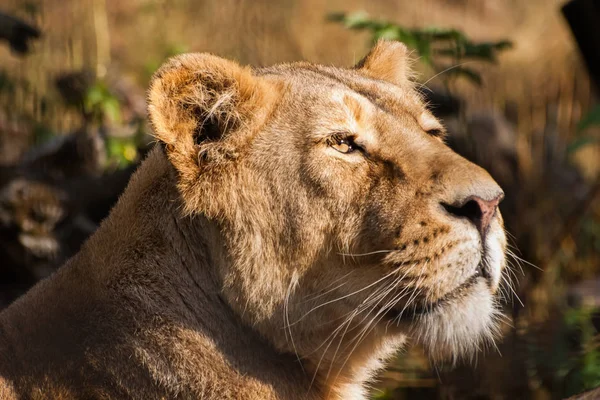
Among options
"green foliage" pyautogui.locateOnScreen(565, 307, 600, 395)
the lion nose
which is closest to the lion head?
the lion nose

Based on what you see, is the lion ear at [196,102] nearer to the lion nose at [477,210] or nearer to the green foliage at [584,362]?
the lion nose at [477,210]

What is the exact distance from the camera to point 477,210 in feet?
10.1

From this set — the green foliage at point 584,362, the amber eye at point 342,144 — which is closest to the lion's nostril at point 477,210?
the amber eye at point 342,144

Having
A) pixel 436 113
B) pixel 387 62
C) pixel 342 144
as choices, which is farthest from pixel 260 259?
pixel 436 113

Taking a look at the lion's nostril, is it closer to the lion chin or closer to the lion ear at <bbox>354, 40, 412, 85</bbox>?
the lion chin

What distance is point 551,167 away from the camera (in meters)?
8.23

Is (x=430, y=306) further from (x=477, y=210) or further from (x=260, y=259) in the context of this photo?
(x=260, y=259)

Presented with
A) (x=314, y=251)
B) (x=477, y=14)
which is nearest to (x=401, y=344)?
(x=314, y=251)

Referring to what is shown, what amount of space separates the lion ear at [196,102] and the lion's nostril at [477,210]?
826 mm

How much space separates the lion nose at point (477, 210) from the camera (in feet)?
10.1

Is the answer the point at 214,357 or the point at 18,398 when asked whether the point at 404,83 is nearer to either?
the point at 214,357

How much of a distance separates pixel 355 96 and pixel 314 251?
23.7 inches

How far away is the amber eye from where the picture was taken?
3305mm

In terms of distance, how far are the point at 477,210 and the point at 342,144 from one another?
1.81 ft
